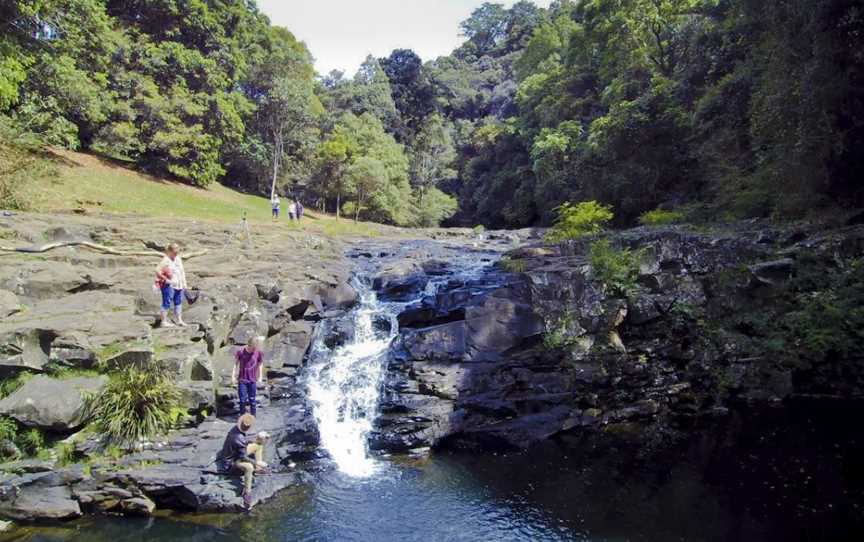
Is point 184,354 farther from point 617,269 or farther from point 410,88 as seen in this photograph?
point 410,88

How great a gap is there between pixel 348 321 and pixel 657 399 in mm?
8477

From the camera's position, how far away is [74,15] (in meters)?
26.8

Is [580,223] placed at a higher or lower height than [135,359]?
higher

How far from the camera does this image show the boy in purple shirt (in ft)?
33.6

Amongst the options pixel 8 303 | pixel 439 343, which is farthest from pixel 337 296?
pixel 8 303

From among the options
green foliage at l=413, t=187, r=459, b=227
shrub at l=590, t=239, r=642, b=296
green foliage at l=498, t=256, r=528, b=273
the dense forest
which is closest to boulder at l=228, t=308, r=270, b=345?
Answer: green foliage at l=498, t=256, r=528, b=273

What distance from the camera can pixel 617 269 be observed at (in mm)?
13852

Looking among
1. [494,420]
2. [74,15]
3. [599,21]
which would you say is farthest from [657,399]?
[74,15]

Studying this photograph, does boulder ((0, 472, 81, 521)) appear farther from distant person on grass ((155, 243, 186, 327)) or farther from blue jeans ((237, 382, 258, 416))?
distant person on grass ((155, 243, 186, 327))

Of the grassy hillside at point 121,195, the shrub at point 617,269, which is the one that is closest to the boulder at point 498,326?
the shrub at point 617,269

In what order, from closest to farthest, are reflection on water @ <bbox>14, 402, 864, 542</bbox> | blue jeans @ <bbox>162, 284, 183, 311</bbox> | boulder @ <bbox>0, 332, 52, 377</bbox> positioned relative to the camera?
reflection on water @ <bbox>14, 402, 864, 542</bbox>, boulder @ <bbox>0, 332, 52, 377</bbox>, blue jeans @ <bbox>162, 284, 183, 311</bbox>

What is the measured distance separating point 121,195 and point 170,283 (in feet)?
70.2

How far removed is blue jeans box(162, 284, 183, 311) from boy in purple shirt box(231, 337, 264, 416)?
2700 millimetres

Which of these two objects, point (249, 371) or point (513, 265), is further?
point (513, 265)
